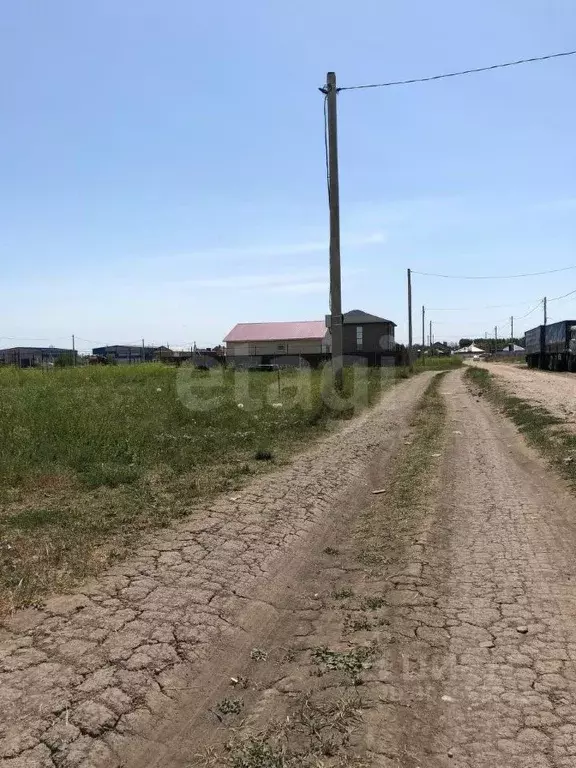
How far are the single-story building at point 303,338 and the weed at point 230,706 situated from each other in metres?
50.4

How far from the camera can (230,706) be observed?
110 inches

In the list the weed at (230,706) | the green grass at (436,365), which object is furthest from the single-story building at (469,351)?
the weed at (230,706)

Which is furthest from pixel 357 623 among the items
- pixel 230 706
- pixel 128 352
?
pixel 128 352

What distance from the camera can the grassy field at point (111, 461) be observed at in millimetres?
4387

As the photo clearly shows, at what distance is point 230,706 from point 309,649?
642mm

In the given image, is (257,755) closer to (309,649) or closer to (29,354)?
A: (309,649)

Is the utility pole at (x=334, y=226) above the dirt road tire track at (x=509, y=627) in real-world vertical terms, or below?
above

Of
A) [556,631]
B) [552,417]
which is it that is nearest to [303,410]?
[552,417]

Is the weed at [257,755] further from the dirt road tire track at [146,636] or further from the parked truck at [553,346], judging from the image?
the parked truck at [553,346]

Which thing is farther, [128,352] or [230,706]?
[128,352]

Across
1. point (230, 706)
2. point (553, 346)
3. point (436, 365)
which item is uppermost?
point (553, 346)

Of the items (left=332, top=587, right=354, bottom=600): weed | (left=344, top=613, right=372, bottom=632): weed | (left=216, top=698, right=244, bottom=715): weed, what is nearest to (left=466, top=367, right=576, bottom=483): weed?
(left=332, top=587, right=354, bottom=600): weed

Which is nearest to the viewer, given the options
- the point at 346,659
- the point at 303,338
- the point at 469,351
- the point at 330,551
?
the point at 346,659

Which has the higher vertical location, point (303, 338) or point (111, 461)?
point (303, 338)
